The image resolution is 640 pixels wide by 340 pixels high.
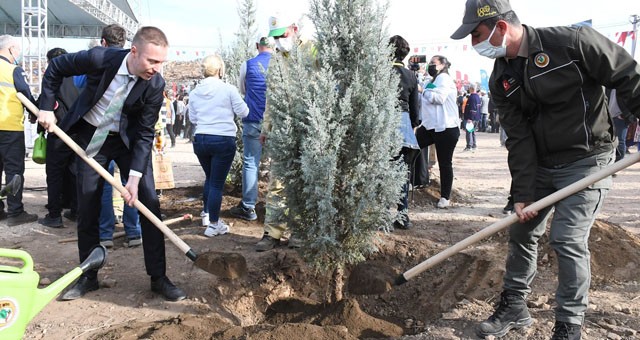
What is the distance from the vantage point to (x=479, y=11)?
2.97 meters

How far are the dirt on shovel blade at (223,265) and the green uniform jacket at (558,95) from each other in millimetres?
2310

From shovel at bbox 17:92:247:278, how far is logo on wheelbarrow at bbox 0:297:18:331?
1426 mm

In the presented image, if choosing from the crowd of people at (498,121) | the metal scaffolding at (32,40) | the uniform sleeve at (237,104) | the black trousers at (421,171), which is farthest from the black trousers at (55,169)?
the metal scaffolding at (32,40)

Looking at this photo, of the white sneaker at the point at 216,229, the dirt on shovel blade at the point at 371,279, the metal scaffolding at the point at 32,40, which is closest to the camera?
the dirt on shovel blade at the point at 371,279

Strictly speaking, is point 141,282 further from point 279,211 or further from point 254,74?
point 254,74

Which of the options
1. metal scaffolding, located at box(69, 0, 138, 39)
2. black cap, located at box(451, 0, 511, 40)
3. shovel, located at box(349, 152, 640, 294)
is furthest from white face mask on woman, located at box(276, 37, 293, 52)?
metal scaffolding, located at box(69, 0, 138, 39)

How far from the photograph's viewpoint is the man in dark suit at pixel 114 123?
3.67 meters

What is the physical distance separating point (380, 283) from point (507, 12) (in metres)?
2.31

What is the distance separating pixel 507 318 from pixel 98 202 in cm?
322

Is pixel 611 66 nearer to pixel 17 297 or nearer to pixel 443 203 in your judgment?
pixel 17 297

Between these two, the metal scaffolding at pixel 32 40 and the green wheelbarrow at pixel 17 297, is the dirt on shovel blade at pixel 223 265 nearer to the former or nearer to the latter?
the green wheelbarrow at pixel 17 297

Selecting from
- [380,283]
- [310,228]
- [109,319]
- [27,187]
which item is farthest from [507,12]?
[27,187]

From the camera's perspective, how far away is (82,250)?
395cm

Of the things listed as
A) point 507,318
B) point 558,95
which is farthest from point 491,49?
point 507,318
